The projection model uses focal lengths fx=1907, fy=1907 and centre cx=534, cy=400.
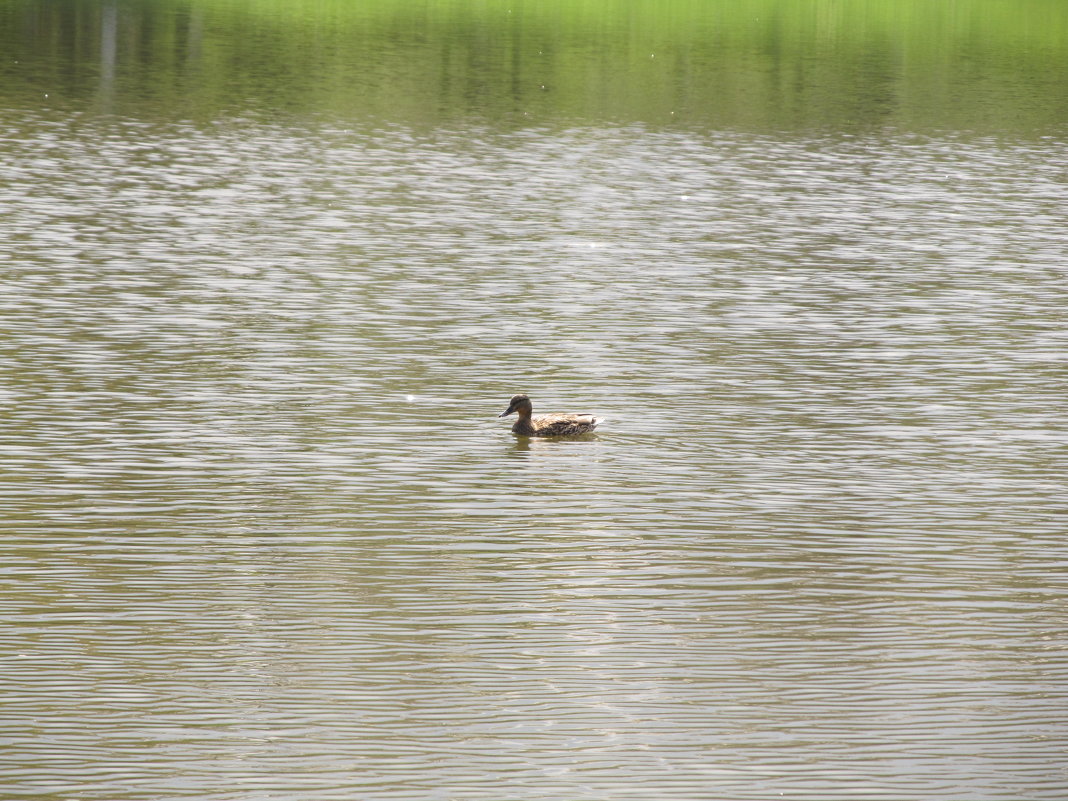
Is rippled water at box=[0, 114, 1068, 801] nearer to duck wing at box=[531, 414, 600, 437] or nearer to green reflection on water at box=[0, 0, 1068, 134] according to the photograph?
duck wing at box=[531, 414, 600, 437]

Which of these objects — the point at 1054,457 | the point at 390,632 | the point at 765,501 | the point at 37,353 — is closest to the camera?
the point at 390,632

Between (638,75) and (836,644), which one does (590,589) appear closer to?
(836,644)

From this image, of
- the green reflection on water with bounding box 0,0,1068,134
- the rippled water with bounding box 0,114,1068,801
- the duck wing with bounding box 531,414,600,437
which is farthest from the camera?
the green reflection on water with bounding box 0,0,1068,134

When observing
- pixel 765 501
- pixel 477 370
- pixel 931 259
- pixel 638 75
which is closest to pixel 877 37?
pixel 638 75

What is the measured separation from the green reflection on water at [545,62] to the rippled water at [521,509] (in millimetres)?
15376

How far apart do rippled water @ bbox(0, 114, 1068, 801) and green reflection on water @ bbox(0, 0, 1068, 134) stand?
15.4 metres

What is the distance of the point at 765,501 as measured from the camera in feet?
44.4

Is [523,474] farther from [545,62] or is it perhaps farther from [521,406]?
[545,62]

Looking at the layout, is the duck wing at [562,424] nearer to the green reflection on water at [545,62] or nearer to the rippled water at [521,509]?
the rippled water at [521,509]

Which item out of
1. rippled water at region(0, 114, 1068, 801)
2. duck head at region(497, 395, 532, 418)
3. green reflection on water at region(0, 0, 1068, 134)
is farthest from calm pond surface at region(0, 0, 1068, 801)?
green reflection on water at region(0, 0, 1068, 134)

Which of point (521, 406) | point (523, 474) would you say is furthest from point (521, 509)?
point (521, 406)

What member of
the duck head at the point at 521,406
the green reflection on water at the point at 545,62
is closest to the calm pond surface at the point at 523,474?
the duck head at the point at 521,406

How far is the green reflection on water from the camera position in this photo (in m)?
42.9

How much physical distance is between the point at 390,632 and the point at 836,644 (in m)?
2.44
